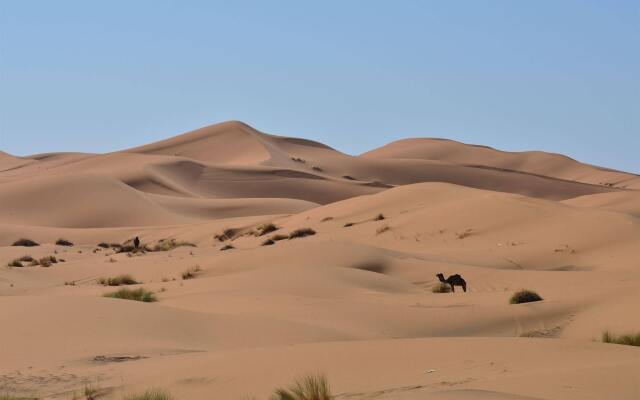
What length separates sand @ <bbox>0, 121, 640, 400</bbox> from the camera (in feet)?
30.4

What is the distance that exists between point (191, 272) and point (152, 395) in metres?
15.7

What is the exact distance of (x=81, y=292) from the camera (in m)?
20.8

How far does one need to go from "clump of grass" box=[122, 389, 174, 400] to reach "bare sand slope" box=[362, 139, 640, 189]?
122319 millimetres

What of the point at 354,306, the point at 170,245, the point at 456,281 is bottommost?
the point at 354,306

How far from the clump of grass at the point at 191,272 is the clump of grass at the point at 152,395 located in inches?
576

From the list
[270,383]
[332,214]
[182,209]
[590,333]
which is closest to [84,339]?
[270,383]

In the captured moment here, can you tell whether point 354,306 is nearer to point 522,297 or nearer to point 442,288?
point 522,297

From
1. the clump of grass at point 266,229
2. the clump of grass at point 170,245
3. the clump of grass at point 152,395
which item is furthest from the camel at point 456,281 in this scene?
the clump of grass at point 266,229

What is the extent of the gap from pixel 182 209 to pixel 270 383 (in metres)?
55.9

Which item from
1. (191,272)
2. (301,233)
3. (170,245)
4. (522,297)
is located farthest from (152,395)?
(170,245)

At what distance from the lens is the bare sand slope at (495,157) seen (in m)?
134

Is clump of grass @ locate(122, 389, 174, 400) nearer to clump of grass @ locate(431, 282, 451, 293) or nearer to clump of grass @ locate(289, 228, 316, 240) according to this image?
clump of grass @ locate(431, 282, 451, 293)

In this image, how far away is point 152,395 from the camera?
8680mm

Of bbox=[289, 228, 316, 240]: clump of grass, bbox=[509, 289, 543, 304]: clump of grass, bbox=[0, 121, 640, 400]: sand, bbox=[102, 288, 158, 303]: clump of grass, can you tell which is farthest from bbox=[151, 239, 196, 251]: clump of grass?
bbox=[509, 289, 543, 304]: clump of grass
